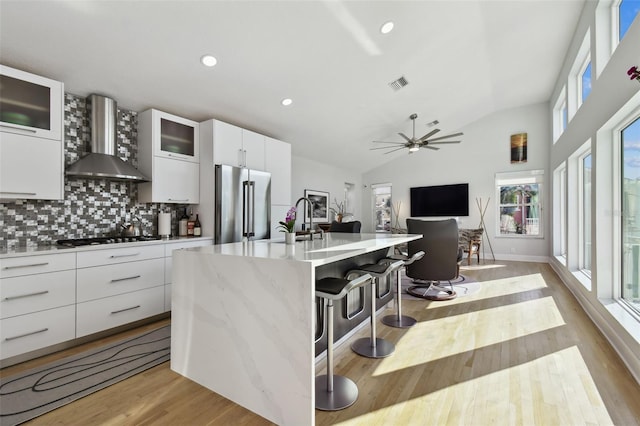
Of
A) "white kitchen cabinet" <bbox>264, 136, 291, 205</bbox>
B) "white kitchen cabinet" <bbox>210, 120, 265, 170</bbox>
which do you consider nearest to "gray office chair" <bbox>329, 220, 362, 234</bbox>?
"white kitchen cabinet" <bbox>264, 136, 291, 205</bbox>

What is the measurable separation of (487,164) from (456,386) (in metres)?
6.80

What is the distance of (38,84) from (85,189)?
104cm

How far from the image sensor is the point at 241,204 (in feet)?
13.1

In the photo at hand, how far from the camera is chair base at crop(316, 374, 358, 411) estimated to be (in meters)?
1.75

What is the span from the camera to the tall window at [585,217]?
4145 mm

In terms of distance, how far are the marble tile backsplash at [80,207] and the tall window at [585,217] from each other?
18.9 feet

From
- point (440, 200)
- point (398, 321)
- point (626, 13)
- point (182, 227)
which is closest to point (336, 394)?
point (398, 321)

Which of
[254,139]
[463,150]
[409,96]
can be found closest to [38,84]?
[254,139]

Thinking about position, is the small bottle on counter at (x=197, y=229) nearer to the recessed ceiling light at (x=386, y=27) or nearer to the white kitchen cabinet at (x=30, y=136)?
the white kitchen cabinet at (x=30, y=136)

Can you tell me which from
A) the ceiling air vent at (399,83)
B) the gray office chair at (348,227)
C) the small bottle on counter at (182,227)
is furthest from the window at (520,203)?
the small bottle on counter at (182,227)

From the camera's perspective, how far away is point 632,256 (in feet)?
8.89

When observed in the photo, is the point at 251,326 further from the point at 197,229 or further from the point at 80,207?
the point at 80,207

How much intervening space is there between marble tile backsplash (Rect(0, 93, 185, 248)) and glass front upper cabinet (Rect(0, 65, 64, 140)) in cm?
43

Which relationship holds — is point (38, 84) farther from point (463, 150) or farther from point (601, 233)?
point (463, 150)
